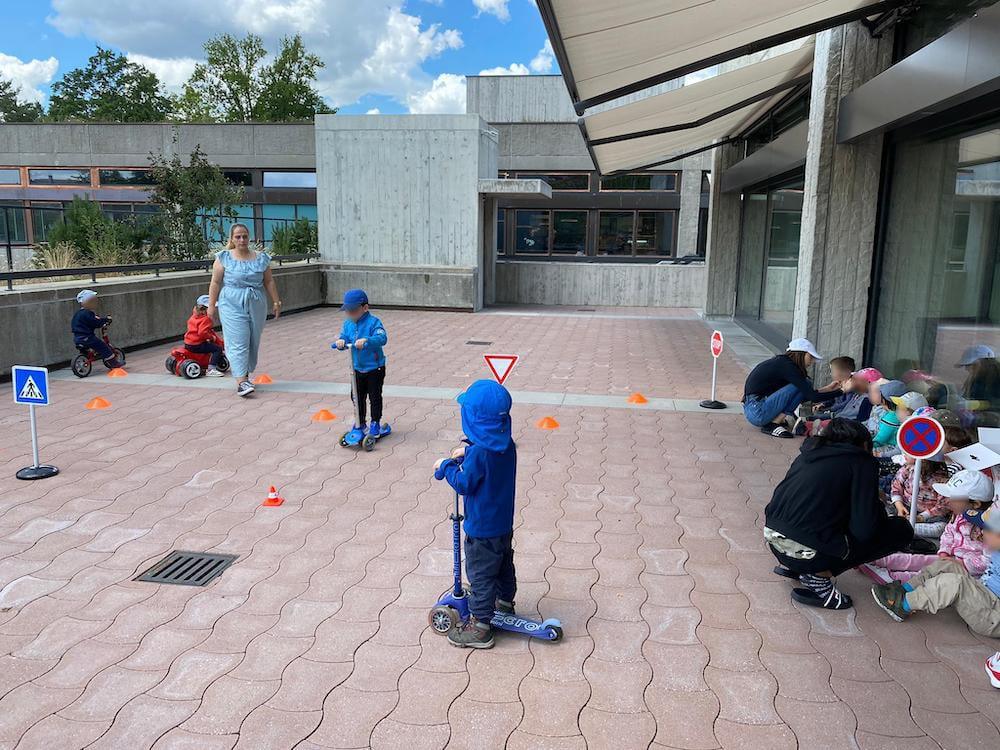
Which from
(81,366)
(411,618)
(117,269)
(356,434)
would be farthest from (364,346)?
(117,269)

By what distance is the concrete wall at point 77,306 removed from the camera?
9.36 m

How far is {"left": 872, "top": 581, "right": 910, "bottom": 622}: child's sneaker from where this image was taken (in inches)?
153

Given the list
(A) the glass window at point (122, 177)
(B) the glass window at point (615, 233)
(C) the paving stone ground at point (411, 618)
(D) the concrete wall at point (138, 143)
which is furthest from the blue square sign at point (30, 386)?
(A) the glass window at point (122, 177)

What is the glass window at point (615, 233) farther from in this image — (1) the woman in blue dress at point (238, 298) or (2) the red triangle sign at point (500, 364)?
(2) the red triangle sign at point (500, 364)

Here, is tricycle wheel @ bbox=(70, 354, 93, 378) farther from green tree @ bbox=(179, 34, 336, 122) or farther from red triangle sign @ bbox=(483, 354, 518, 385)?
green tree @ bbox=(179, 34, 336, 122)

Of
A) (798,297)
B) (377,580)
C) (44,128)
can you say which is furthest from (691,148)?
(44,128)

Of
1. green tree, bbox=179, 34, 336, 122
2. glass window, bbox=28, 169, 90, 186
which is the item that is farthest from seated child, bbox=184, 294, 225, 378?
green tree, bbox=179, 34, 336, 122

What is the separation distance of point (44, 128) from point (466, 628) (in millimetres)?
39192

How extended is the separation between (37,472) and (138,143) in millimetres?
33304

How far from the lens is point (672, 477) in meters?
6.20

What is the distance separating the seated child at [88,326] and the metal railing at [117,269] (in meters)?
0.58

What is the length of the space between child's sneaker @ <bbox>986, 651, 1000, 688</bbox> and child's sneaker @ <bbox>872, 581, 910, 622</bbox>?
20.2 inches

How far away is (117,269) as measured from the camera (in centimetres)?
1159

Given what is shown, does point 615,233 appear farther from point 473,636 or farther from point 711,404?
point 473,636
